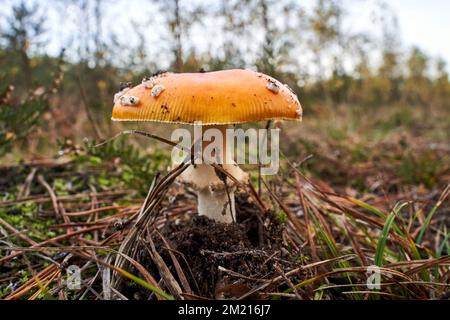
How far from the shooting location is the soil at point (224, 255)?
4.97 ft

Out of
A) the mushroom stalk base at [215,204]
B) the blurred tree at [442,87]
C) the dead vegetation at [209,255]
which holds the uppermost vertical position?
the blurred tree at [442,87]

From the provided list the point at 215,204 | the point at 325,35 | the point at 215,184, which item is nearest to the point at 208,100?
the point at 215,184

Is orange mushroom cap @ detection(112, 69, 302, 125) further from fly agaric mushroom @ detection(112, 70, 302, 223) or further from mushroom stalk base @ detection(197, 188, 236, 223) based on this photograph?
mushroom stalk base @ detection(197, 188, 236, 223)

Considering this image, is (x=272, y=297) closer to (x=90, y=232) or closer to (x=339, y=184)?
(x=90, y=232)

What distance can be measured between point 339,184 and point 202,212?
7.31ft

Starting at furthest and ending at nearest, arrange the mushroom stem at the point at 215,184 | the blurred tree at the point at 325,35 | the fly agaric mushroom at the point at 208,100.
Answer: the blurred tree at the point at 325,35, the mushroom stem at the point at 215,184, the fly agaric mushroom at the point at 208,100

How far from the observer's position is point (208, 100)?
4.75 feet

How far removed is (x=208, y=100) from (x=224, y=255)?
0.62 m

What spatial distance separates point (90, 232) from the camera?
2.27 metres

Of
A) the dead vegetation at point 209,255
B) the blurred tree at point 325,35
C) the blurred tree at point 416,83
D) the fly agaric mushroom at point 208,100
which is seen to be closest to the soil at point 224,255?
the dead vegetation at point 209,255

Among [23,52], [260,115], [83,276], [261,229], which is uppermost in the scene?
[23,52]

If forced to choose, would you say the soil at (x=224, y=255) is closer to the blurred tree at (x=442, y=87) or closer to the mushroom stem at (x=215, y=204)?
the mushroom stem at (x=215, y=204)
